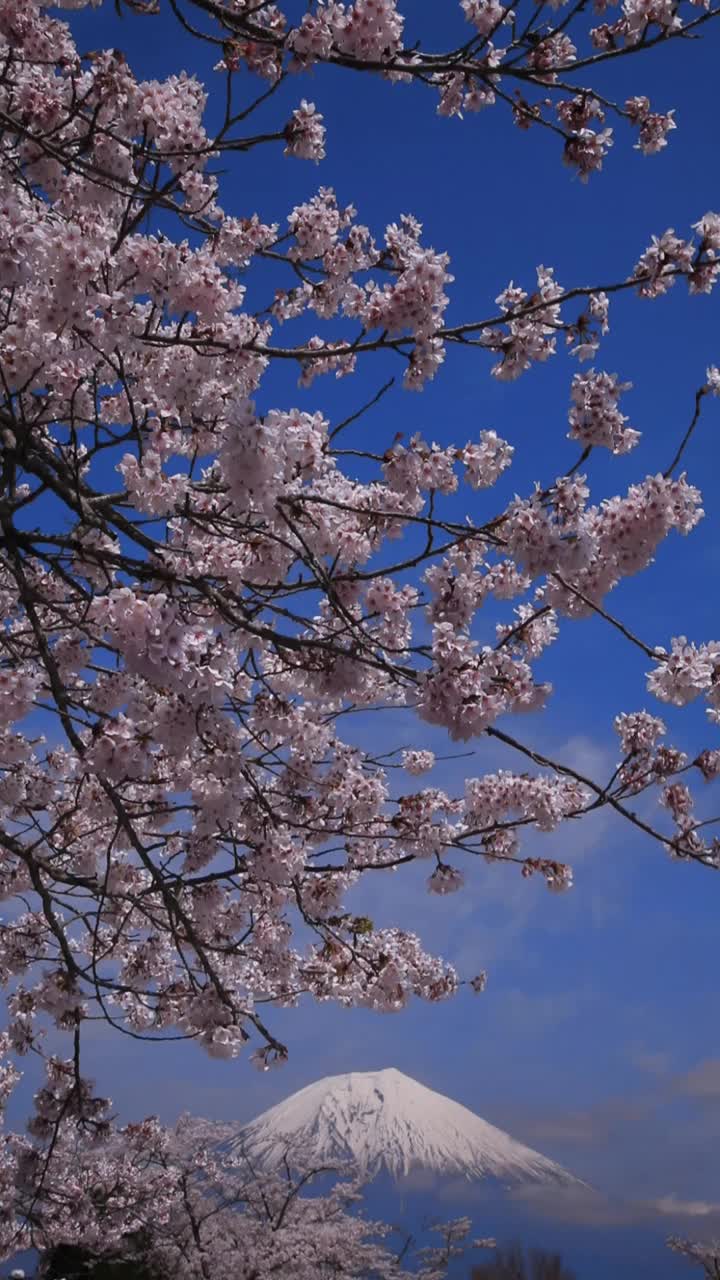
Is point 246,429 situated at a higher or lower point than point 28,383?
lower

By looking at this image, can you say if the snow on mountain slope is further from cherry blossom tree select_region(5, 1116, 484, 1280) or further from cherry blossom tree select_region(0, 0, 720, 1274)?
cherry blossom tree select_region(0, 0, 720, 1274)

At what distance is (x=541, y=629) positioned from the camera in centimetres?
596

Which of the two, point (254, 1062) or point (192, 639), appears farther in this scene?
point (254, 1062)

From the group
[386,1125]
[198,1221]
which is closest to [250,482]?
[198,1221]

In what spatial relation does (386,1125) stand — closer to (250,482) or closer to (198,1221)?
(198,1221)

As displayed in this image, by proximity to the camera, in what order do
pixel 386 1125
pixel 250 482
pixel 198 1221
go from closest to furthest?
pixel 250 482
pixel 198 1221
pixel 386 1125

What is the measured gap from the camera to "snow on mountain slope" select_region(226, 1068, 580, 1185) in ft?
59.0

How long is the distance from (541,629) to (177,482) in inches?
91.3

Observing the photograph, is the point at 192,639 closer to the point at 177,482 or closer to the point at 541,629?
the point at 177,482

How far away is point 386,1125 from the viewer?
23.2 metres

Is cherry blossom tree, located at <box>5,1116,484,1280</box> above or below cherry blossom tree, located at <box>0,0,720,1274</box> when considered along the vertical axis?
below

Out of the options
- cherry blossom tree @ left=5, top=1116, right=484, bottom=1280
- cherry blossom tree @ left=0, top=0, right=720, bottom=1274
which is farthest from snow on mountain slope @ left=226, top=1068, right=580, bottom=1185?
cherry blossom tree @ left=0, top=0, right=720, bottom=1274

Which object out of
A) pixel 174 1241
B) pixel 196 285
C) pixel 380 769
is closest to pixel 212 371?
pixel 196 285

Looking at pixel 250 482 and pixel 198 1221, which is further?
pixel 198 1221
